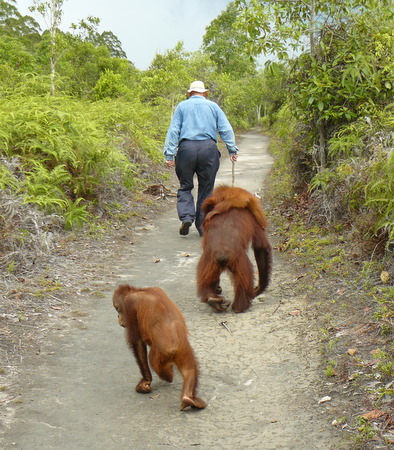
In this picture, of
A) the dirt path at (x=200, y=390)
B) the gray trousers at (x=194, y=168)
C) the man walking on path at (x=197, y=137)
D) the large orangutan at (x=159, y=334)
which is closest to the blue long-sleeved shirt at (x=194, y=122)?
the man walking on path at (x=197, y=137)

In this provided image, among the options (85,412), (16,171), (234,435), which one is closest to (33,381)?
(85,412)

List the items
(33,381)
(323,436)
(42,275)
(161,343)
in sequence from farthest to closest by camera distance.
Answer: (42,275), (33,381), (161,343), (323,436)

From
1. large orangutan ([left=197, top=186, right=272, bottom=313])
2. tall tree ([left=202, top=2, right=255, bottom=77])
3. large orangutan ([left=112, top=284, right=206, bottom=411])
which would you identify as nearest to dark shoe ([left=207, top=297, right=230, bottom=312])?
large orangutan ([left=197, top=186, right=272, bottom=313])

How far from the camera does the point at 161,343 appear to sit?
3.79m

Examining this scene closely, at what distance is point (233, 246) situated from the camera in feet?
17.7

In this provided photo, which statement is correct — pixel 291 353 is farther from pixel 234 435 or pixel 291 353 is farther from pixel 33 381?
pixel 33 381

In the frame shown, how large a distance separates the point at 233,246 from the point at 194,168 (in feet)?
10.7

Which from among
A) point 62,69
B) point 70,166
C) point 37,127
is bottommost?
point 70,166

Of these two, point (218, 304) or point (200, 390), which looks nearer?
point (200, 390)

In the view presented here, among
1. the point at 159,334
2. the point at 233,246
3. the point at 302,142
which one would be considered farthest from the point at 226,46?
the point at 159,334

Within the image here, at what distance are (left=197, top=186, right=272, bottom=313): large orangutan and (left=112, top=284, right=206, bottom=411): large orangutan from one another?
1.55m

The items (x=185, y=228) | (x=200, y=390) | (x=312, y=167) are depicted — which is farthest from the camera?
(x=312, y=167)

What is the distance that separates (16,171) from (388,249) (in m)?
5.18

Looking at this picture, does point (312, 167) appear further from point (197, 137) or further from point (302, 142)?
point (197, 137)
